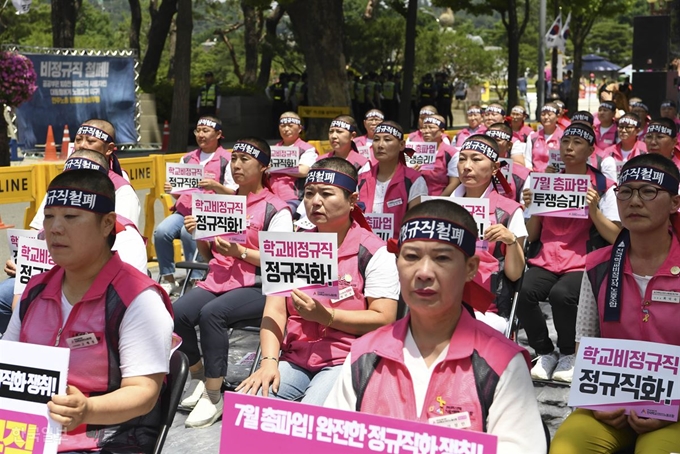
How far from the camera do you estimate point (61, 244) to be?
407 centimetres

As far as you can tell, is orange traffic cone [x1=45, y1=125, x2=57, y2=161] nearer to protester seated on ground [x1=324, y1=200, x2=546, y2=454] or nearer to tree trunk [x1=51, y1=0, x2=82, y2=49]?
tree trunk [x1=51, y1=0, x2=82, y2=49]

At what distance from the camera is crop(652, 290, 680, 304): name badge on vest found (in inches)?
192

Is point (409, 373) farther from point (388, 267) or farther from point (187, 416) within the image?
point (187, 416)

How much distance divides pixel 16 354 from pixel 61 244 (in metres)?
0.57

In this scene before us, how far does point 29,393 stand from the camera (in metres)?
3.58

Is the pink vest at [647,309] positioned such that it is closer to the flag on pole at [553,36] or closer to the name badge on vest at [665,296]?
the name badge on vest at [665,296]

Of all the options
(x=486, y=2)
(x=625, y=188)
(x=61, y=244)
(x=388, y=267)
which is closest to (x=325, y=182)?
(x=388, y=267)

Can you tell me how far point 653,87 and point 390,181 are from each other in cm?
1626

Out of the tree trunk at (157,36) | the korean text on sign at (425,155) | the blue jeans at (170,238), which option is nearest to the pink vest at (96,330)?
the blue jeans at (170,238)

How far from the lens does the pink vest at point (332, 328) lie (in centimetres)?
527

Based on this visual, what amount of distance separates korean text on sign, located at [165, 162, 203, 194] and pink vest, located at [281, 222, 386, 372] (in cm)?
484

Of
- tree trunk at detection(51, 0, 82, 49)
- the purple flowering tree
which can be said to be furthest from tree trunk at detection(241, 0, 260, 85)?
the purple flowering tree

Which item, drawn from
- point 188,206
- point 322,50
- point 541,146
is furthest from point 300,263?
point 322,50

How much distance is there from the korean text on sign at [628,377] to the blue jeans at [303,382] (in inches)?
50.8
